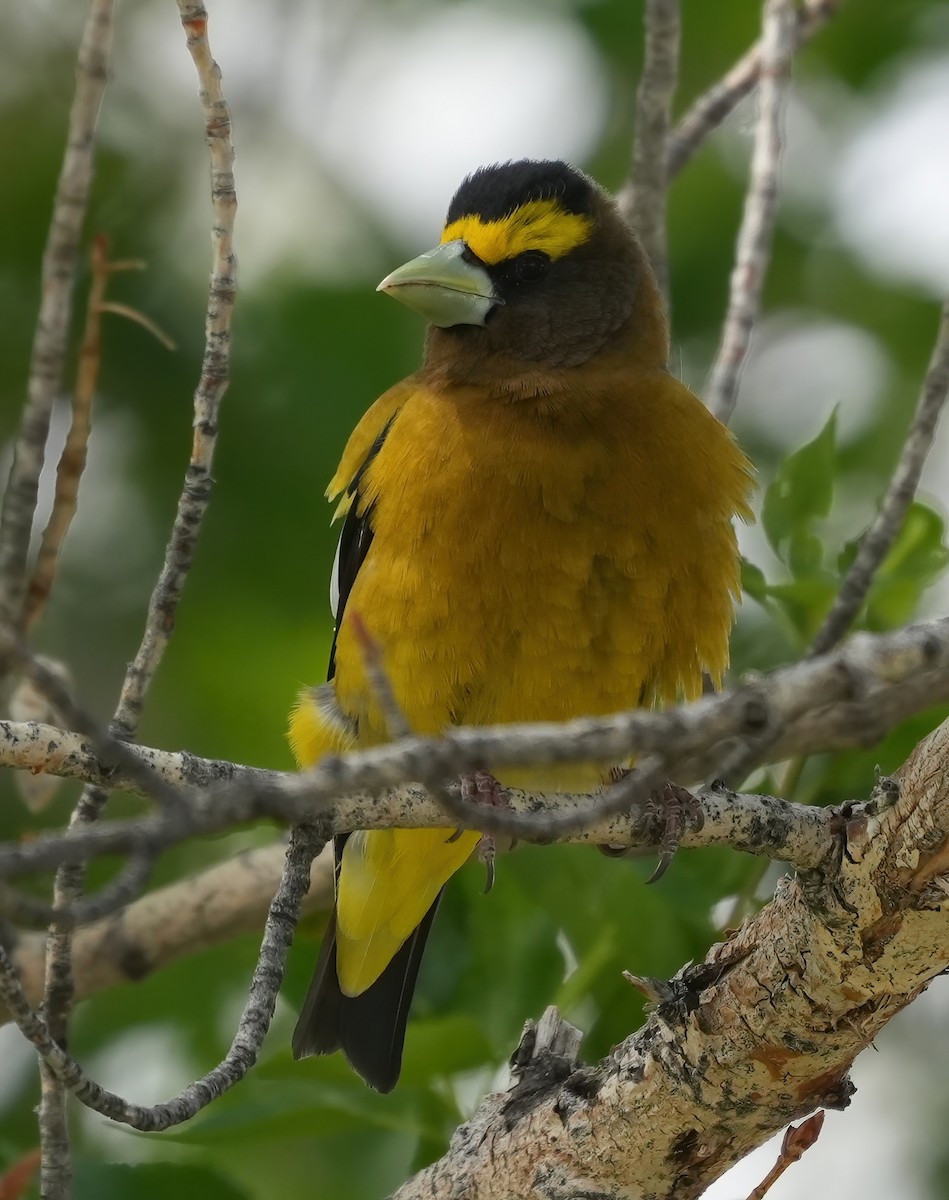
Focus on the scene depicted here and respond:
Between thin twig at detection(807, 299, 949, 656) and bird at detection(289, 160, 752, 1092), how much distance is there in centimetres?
27

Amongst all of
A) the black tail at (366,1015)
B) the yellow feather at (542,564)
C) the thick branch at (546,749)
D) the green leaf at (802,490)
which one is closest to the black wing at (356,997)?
the black tail at (366,1015)

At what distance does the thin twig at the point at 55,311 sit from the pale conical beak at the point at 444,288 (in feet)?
3.18

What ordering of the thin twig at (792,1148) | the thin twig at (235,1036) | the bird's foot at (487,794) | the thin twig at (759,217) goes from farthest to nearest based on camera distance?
the thin twig at (759,217) → the bird's foot at (487,794) → the thin twig at (792,1148) → the thin twig at (235,1036)

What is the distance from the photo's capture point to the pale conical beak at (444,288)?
3.87 metres

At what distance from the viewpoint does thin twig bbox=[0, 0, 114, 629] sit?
9.53 ft

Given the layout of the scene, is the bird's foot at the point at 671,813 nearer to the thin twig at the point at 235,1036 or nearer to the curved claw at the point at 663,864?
the curved claw at the point at 663,864

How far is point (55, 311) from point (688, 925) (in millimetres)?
1732

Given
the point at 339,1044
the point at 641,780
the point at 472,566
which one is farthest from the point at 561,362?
the point at 641,780

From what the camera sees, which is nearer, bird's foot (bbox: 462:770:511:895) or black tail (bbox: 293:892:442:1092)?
bird's foot (bbox: 462:770:511:895)

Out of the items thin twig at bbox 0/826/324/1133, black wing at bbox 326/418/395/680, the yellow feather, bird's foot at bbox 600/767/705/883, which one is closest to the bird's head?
the yellow feather

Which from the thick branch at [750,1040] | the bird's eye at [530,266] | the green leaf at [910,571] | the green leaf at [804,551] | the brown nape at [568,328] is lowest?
the thick branch at [750,1040]

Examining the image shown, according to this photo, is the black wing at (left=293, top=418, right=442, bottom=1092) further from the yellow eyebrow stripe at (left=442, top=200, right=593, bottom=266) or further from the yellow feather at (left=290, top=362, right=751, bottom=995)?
the yellow eyebrow stripe at (left=442, top=200, right=593, bottom=266)

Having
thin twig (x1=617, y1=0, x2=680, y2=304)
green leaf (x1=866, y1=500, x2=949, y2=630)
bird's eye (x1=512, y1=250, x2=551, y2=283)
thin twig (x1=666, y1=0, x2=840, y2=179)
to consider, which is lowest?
green leaf (x1=866, y1=500, x2=949, y2=630)

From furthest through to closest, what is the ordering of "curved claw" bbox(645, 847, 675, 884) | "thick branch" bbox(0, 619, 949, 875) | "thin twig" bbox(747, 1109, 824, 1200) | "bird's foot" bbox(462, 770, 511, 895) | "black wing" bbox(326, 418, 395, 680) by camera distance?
"black wing" bbox(326, 418, 395, 680)
"bird's foot" bbox(462, 770, 511, 895)
"curved claw" bbox(645, 847, 675, 884)
"thin twig" bbox(747, 1109, 824, 1200)
"thick branch" bbox(0, 619, 949, 875)
